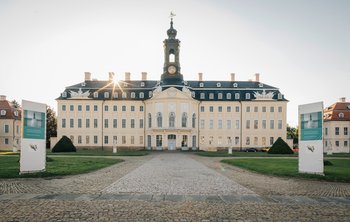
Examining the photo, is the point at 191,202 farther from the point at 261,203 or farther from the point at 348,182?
the point at 348,182

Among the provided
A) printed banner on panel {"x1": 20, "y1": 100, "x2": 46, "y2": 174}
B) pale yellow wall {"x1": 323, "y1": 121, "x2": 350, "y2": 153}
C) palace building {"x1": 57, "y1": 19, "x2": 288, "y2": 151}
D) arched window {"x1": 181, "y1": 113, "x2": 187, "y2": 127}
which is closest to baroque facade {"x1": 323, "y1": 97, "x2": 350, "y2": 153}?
pale yellow wall {"x1": 323, "y1": 121, "x2": 350, "y2": 153}

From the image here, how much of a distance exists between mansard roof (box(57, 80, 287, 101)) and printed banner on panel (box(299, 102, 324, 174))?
3914cm

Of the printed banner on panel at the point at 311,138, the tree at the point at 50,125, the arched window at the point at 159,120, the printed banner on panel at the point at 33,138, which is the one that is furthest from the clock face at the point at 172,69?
the printed banner on panel at the point at 33,138

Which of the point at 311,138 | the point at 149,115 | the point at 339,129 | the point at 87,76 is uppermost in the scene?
the point at 87,76

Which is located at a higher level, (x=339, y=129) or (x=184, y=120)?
(x=184, y=120)

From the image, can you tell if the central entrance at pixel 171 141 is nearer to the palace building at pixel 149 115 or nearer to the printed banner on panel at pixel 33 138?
the palace building at pixel 149 115

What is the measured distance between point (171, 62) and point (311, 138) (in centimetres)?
3953

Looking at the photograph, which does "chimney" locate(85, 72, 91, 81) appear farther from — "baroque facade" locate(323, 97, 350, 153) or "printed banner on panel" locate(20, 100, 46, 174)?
"baroque facade" locate(323, 97, 350, 153)

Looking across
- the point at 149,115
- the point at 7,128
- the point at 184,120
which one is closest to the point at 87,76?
the point at 149,115

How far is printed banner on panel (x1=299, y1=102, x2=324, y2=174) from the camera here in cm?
1609

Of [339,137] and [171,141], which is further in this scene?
[339,137]

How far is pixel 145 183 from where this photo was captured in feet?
42.9

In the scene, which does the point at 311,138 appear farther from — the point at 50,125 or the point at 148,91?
the point at 50,125

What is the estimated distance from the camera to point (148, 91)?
5712 centimetres
